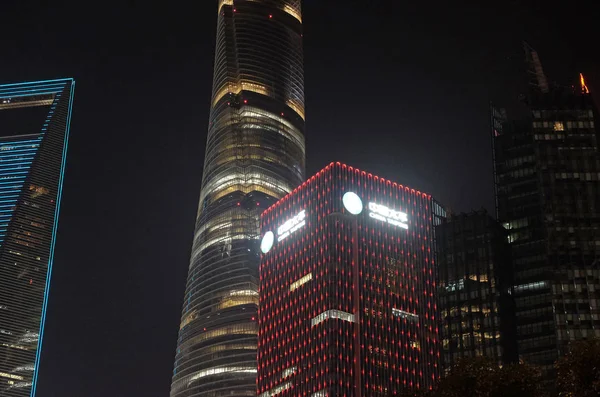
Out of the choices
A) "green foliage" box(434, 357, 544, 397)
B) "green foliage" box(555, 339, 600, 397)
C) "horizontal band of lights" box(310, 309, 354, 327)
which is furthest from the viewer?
"horizontal band of lights" box(310, 309, 354, 327)

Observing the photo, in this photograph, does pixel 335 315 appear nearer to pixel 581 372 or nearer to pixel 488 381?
pixel 488 381

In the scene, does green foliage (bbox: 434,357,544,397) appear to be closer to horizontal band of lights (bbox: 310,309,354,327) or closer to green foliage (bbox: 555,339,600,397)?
green foliage (bbox: 555,339,600,397)

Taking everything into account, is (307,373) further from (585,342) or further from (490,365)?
(585,342)

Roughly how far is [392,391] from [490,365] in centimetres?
8102

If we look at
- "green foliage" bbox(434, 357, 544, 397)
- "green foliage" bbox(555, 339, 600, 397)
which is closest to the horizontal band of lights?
"green foliage" bbox(434, 357, 544, 397)

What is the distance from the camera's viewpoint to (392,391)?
19100cm

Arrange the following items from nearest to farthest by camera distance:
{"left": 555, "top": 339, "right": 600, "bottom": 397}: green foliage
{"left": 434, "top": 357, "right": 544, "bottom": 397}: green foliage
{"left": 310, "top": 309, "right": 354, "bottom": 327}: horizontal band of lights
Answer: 1. {"left": 555, "top": 339, "right": 600, "bottom": 397}: green foliage
2. {"left": 434, "top": 357, "right": 544, "bottom": 397}: green foliage
3. {"left": 310, "top": 309, "right": 354, "bottom": 327}: horizontal band of lights

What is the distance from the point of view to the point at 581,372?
9850 cm

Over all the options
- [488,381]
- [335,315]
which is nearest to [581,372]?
[488,381]

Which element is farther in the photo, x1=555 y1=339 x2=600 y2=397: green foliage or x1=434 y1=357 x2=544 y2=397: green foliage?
x1=434 y1=357 x2=544 y2=397: green foliage

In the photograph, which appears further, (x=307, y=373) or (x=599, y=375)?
(x=307, y=373)

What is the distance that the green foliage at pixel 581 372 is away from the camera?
3841 inches

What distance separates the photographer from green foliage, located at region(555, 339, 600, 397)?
3841 inches

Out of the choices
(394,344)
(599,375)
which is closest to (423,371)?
(394,344)
